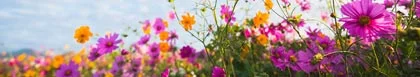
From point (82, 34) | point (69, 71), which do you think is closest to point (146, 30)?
point (69, 71)

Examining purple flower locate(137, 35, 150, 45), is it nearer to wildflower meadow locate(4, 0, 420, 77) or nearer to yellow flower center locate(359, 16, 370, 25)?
wildflower meadow locate(4, 0, 420, 77)

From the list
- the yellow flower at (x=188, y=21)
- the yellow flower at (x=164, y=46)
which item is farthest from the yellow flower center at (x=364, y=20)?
the yellow flower at (x=164, y=46)

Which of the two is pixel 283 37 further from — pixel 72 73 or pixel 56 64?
pixel 56 64

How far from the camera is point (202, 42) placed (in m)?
1.78

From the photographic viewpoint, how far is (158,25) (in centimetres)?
315

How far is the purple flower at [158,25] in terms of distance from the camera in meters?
3.13

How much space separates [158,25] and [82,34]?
2.17ft

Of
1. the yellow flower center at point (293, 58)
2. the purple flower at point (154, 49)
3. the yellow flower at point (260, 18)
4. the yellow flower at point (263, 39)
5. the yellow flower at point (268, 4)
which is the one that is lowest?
the purple flower at point (154, 49)

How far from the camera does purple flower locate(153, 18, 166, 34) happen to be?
3.13 m

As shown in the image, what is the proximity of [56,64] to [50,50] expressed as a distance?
172cm

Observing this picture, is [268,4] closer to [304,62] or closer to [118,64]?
[304,62]

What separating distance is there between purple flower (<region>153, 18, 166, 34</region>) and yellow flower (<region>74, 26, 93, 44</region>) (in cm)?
62

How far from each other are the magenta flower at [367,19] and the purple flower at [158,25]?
2.02m

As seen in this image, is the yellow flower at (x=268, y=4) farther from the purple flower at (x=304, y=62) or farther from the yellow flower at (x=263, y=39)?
the yellow flower at (x=263, y=39)
